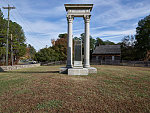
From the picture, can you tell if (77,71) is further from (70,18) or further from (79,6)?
(79,6)

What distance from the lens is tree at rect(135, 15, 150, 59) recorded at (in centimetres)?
2887

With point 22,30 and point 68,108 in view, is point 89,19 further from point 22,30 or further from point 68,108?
point 22,30

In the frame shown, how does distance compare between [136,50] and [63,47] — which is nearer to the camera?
[136,50]

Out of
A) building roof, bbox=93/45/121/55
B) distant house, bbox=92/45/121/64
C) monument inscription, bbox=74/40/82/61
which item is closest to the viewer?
monument inscription, bbox=74/40/82/61

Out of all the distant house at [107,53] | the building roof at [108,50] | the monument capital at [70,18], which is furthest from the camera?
the building roof at [108,50]

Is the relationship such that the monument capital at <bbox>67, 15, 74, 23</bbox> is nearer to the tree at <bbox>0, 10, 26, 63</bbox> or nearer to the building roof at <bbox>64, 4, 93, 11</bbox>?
the building roof at <bbox>64, 4, 93, 11</bbox>

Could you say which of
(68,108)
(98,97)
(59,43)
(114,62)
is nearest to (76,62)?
(98,97)

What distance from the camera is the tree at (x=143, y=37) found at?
1137 inches

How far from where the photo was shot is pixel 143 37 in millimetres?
29609

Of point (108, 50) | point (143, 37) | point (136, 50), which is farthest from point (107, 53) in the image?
point (143, 37)

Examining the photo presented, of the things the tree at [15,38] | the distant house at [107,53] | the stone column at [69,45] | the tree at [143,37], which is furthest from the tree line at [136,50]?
the stone column at [69,45]

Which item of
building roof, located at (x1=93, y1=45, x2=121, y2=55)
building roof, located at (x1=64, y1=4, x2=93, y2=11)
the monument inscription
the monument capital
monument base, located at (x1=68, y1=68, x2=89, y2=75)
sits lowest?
monument base, located at (x1=68, y1=68, x2=89, y2=75)

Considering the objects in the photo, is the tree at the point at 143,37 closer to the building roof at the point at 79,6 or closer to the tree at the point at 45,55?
the building roof at the point at 79,6

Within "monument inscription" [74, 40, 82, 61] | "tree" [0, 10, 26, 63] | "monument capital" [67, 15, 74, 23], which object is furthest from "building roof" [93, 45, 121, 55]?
"monument inscription" [74, 40, 82, 61]
